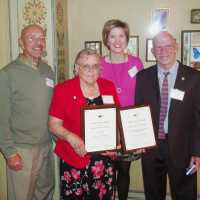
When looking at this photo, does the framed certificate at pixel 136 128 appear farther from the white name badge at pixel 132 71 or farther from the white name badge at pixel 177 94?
the white name badge at pixel 132 71

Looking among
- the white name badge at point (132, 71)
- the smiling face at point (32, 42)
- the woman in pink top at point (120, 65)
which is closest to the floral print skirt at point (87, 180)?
the woman in pink top at point (120, 65)

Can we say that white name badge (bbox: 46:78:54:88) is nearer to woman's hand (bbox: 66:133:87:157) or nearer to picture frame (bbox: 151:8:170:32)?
woman's hand (bbox: 66:133:87:157)

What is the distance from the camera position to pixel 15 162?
2330 mm

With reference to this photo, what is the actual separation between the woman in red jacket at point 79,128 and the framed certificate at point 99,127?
0.23 ft

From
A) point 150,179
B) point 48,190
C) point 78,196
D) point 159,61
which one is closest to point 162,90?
point 159,61

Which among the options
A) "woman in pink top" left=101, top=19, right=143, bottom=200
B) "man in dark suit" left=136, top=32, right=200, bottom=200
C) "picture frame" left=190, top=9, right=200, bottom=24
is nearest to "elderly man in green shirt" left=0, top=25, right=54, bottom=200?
"woman in pink top" left=101, top=19, right=143, bottom=200

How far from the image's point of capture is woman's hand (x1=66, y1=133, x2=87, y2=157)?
203 cm

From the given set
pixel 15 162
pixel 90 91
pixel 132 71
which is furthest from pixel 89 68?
pixel 15 162

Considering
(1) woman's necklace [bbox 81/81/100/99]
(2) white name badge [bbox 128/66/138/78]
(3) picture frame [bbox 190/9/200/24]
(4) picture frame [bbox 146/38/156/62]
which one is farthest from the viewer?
(4) picture frame [bbox 146/38/156/62]

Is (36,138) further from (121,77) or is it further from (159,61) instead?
(159,61)

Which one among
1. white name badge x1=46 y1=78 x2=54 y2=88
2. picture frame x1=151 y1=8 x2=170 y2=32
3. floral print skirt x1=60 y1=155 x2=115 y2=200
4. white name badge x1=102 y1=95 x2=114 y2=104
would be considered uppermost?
picture frame x1=151 y1=8 x2=170 y2=32

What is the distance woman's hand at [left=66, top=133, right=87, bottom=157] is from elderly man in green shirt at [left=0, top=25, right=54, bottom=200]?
44cm

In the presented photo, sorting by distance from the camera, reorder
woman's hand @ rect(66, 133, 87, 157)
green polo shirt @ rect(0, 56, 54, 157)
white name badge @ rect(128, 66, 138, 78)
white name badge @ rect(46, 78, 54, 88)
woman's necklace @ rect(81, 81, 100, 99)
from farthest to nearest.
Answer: white name badge @ rect(128, 66, 138, 78) → white name badge @ rect(46, 78, 54, 88) → green polo shirt @ rect(0, 56, 54, 157) → woman's necklace @ rect(81, 81, 100, 99) → woman's hand @ rect(66, 133, 87, 157)

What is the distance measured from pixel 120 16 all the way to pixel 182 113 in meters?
1.50
